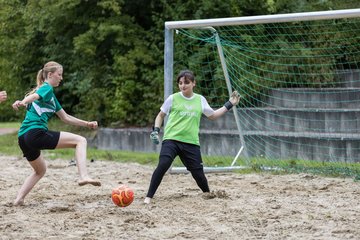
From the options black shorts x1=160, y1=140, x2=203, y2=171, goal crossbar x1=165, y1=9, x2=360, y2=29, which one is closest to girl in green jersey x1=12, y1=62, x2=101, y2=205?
black shorts x1=160, y1=140, x2=203, y2=171

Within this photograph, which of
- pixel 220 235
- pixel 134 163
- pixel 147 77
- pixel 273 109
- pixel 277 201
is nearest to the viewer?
pixel 220 235

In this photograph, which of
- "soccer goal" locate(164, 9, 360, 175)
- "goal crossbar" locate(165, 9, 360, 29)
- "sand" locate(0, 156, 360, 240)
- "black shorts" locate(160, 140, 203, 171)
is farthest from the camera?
"soccer goal" locate(164, 9, 360, 175)

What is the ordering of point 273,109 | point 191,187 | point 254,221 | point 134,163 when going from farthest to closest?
point 273,109
point 134,163
point 191,187
point 254,221

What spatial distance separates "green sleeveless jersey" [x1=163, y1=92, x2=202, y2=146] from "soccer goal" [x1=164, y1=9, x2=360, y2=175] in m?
3.99

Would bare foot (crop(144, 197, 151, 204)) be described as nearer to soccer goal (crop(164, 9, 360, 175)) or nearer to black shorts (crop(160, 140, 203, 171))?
black shorts (crop(160, 140, 203, 171))

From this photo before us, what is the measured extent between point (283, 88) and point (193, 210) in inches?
294

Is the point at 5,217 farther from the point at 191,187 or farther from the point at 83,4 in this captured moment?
the point at 83,4

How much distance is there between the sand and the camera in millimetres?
6566

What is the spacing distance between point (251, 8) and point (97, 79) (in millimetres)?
4222

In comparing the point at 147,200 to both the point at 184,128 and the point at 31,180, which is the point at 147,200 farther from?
the point at 31,180

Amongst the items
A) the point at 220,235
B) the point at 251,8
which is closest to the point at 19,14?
the point at 251,8

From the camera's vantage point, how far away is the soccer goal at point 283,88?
1333cm

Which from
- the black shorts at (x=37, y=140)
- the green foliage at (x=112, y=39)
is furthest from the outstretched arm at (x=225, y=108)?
the green foliage at (x=112, y=39)

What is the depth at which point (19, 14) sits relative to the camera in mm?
19234
